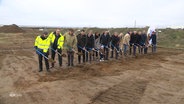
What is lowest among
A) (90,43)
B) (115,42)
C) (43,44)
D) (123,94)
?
(123,94)

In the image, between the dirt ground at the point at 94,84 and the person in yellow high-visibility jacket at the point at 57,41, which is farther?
the person in yellow high-visibility jacket at the point at 57,41

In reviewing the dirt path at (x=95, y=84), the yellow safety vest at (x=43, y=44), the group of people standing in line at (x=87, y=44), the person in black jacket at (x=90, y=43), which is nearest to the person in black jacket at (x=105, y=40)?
the group of people standing in line at (x=87, y=44)

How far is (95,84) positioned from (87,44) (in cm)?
585

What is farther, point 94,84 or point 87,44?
point 87,44

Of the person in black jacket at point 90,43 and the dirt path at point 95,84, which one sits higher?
the person in black jacket at point 90,43

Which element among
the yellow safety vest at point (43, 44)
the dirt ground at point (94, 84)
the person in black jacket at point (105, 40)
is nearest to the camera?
the dirt ground at point (94, 84)

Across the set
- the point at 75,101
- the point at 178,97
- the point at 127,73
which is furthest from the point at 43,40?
the point at 178,97

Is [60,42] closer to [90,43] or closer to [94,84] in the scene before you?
→ [90,43]

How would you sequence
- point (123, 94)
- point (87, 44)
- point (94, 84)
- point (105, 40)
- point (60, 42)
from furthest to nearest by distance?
1. point (105, 40)
2. point (87, 44)
3. point (60, 42)
4. point (94, 84)
5. point (123, 94)

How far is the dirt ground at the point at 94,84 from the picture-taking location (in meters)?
10.1

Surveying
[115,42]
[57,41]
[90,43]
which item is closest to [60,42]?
[57,41]

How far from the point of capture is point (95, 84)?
39.7ft

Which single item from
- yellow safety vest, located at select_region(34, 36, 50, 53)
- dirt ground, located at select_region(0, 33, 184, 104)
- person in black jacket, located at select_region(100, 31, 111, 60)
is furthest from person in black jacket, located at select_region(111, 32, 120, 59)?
yellow safety vest, located at select_region(34, 36, 50, 53)

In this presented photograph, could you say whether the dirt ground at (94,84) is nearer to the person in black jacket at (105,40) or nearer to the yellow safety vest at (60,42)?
the yellow safety vest at (60,42)
